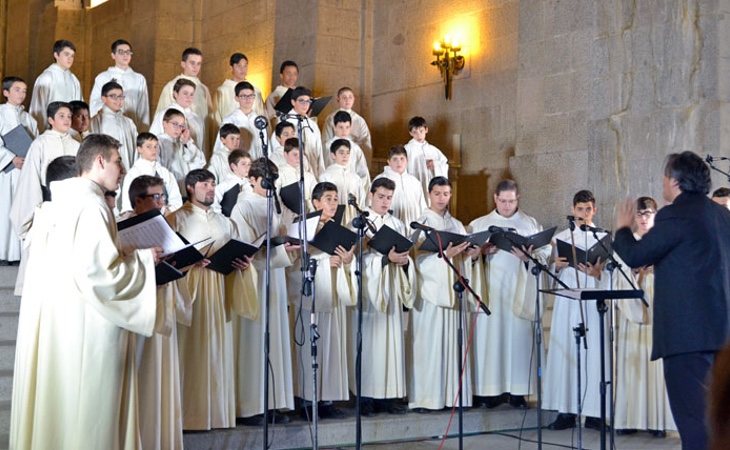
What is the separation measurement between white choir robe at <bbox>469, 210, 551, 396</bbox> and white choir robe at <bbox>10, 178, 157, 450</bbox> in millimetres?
4232

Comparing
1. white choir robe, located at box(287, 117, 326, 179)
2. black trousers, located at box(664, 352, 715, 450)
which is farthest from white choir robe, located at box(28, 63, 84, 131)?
black trousers, located at box(664, 352, 715, 450)

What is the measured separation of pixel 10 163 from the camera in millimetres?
9148

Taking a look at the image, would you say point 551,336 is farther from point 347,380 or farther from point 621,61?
point 621,61

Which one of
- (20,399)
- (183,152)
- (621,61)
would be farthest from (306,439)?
(621,61)

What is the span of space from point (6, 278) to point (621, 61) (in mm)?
6148

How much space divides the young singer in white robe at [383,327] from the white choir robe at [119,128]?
2974 millimetres

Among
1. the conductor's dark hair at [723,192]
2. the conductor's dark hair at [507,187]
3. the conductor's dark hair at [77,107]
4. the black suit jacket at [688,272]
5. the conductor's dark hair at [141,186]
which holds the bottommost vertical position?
the black suit jacket at [688,272]

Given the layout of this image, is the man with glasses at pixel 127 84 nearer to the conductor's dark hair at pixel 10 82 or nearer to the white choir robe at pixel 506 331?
the conductor's dark hair at pixel 10 82

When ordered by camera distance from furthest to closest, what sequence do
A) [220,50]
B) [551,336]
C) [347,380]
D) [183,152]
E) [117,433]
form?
[220,50]
[183,152]
[551,336]
[347,380]
[117,433]

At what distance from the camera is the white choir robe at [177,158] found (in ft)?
31.4

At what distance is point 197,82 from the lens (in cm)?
1125

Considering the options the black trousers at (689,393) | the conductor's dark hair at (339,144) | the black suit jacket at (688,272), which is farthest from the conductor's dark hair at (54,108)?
the black trousers at (689,393)

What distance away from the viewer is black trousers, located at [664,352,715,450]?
4.93m

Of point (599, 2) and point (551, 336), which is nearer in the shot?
point (551, 336)
